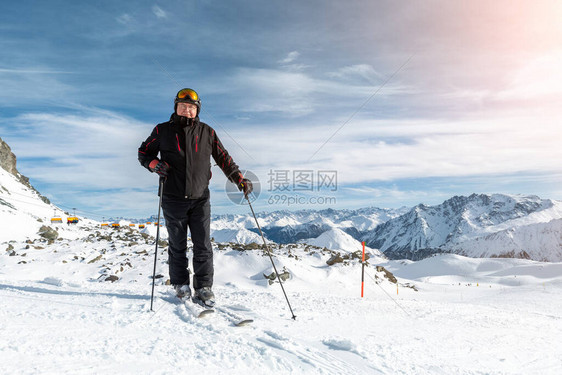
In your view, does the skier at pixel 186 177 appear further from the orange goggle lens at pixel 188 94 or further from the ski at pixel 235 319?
the ski at pixel 235 319

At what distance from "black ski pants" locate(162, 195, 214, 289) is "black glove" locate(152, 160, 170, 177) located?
402 mm

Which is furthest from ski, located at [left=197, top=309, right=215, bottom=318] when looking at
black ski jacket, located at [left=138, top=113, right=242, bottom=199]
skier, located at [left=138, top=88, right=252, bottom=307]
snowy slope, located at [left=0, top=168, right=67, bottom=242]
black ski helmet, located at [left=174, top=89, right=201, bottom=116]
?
snowy slope, located at [left=0, top=168, right=67, bottom=242]

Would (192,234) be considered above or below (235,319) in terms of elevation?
above

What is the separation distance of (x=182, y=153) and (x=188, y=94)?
854 mm

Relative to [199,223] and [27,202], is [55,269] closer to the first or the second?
[199,223]

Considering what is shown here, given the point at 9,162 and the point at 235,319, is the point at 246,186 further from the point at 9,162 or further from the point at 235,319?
the point at 9,162

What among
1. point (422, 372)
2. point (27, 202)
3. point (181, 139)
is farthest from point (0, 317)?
point (27, 202)

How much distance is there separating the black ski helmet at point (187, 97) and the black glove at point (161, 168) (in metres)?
0.84

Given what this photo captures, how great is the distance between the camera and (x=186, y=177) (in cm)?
481

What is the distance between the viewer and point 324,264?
60.0ft

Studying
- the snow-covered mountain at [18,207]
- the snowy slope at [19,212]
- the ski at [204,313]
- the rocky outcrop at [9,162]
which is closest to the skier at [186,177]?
the ski at [204,313]

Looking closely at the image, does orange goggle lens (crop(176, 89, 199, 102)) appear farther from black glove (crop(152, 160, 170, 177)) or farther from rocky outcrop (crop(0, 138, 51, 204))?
rocky outcrop (crop(0, 138, 51, 204))

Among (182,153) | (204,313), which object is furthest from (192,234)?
(204,313)

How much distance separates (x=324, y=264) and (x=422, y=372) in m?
15.9
